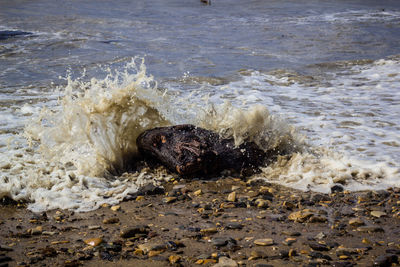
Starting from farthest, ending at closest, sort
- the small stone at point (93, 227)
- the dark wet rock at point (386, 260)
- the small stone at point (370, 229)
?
the small stone at point (93, 227), the small stone at point (370, 229), the dark wet rock at point (386, 260)

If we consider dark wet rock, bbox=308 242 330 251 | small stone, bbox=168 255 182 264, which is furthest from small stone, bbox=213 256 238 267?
dark wet rock, bbox=308 242 330 251

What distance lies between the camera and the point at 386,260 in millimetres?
2570

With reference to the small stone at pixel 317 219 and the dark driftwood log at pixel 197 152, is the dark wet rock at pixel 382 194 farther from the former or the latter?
the dark driftwood log at pixel 197 152

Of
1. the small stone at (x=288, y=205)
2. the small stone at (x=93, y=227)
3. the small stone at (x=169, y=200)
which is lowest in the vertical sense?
the small stone at (x=169, y=200)

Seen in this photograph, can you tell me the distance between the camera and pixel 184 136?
4461 millimetres

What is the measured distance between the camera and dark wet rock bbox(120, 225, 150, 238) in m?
3.10

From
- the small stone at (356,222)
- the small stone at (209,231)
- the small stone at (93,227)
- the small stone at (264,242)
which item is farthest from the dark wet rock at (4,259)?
the small stone at (356,222)

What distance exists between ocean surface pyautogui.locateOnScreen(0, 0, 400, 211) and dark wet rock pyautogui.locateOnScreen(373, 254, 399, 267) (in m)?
1.35

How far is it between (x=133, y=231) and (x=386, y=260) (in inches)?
64.4

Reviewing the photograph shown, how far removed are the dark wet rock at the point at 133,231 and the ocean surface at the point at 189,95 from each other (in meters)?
0.69

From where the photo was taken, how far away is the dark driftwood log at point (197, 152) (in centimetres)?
428

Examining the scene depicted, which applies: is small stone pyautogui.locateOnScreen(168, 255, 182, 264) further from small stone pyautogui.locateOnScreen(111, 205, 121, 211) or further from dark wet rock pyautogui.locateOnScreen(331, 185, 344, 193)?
dark wet rock pyautogui.locateOnScreen(331, 185, 344, 193)

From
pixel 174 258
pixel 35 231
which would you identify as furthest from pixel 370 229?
pixel 35 231

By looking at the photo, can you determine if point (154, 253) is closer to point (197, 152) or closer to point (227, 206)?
point (227, 206)
